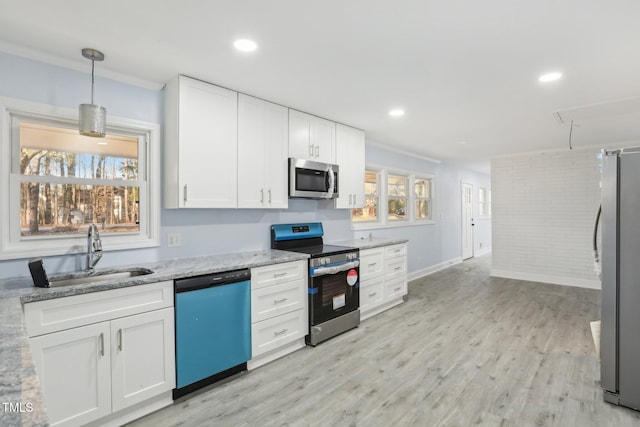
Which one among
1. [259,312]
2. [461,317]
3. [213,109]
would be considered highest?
[213,109]

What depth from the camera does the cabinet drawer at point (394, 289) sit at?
4.26 m

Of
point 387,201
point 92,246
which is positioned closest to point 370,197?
point 387,201

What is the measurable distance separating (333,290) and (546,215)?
15.9ft

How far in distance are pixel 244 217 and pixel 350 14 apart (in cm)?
215

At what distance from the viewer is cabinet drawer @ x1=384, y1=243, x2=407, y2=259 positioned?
4258 mm

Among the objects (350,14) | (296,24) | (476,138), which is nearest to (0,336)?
(296,24)

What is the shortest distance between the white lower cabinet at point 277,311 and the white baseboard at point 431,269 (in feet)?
11.0

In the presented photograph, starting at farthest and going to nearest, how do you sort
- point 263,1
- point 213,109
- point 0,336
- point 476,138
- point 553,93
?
point 476,138
point 553,93
point 213,109
point 263,1
point 0,336

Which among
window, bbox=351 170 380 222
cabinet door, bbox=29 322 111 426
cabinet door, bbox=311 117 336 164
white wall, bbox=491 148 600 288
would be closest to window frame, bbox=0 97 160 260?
cabinet door, bbox=29 322 111 426

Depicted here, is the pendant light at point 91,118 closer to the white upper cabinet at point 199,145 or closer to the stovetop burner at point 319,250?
the white upper cabinet at point 199,145

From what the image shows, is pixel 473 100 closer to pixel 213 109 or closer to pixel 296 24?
pixel 296 24

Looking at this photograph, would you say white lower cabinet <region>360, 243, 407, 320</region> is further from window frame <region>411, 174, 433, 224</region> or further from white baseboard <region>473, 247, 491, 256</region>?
white baseboard <region>473, 247, 491, 256</region>

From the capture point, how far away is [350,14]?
1841mm

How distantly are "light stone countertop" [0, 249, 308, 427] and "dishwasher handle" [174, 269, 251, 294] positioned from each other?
0.12ft
